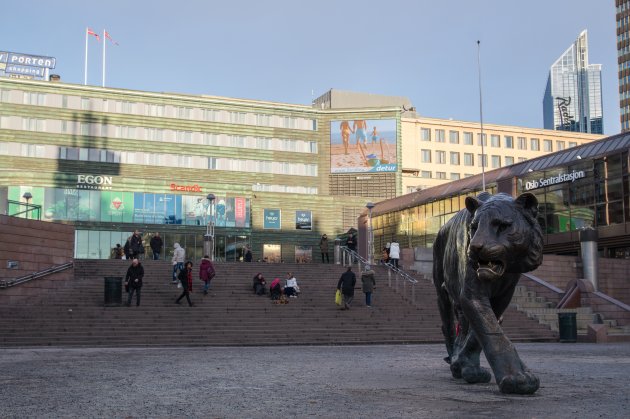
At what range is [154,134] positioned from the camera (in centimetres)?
7444

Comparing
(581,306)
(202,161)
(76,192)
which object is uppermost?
(202,161)

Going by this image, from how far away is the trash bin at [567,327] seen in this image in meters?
24.2

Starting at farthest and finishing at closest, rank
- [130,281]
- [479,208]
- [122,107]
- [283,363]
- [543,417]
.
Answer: [122,107] → [130,281] → [283,363] → [479,208] → [543,417]

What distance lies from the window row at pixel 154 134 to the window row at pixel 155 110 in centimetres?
148

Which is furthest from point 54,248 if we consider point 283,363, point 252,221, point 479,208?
point 252,221

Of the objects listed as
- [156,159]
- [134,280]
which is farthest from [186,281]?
[156,159]

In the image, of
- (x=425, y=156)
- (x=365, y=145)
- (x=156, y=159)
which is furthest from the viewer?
(x=425, y=156)

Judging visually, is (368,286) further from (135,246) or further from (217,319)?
(135,246)

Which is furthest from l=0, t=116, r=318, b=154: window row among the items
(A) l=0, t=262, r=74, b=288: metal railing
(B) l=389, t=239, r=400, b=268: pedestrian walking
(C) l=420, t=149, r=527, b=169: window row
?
(A) l=0, t=262, r=74, b=288: metal railing

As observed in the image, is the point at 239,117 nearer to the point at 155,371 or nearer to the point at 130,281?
the point at 130,281

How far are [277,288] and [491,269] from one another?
810 inches

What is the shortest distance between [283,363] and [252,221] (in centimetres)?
5393

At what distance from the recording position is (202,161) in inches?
2985

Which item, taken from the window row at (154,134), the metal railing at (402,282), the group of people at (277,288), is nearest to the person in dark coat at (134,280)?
the group of people at (277,288)
